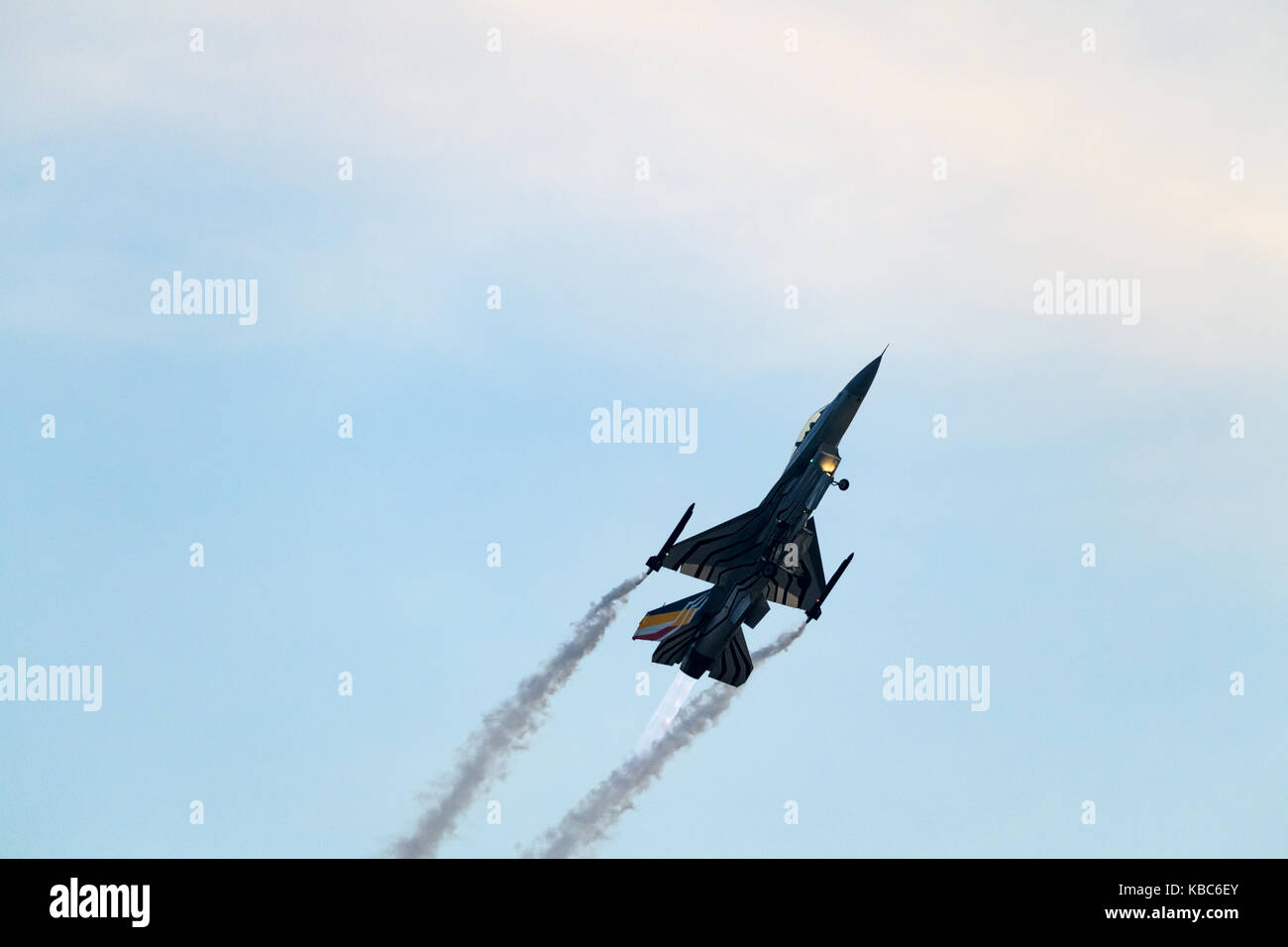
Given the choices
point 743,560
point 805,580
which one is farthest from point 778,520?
point 805,580

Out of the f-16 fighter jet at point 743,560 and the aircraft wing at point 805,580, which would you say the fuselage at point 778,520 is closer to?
the f-16 fighter jet at point 743,560

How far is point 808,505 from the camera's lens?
96875 mm

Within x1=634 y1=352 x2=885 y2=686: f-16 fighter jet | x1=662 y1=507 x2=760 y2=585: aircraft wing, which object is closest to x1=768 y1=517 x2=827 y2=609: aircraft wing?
x1=634 y1=352 x2=885 y2=686: f-16 fighter jet

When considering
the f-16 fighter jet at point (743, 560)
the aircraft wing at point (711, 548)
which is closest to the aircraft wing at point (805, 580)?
the f-16 fighter jet at point (743, 560)

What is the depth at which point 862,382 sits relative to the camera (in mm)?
97250

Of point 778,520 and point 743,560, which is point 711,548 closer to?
point 743,560

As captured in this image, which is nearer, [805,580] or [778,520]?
[778,520]

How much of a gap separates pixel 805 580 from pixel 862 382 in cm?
1131

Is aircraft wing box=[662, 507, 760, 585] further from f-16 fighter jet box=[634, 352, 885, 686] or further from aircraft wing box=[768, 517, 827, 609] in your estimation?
aircraft wing box=[768, 517, 827, 609]

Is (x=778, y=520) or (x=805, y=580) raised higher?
(x=778, y=520)

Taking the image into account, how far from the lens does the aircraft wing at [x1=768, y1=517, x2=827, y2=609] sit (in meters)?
101

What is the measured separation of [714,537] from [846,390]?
10.1 metres
